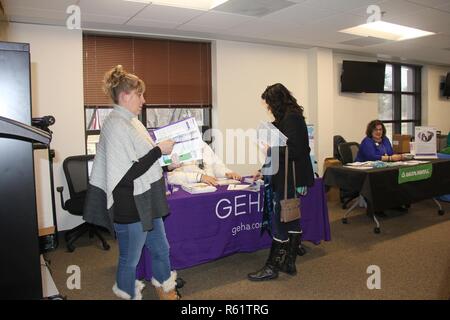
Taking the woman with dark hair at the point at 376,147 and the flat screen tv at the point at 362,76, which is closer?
the woman with dark hair at the point at 376,147

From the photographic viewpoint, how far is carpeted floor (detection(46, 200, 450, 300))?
2697 mm

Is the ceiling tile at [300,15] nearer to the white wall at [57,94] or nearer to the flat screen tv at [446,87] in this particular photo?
the white wall at [57,94]

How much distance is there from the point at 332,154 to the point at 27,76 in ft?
19.6

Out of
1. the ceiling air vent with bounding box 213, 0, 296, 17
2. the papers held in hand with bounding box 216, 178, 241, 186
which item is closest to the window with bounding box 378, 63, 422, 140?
the ceiling air vent with bounding box 213, 0, 296, 17

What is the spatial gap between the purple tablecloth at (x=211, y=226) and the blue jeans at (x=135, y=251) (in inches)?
15.0

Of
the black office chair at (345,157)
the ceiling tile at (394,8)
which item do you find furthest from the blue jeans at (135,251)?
the black office chair at (345,157)

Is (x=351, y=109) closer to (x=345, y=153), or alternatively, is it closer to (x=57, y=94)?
(x=345, y=153)

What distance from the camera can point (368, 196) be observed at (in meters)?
3.89

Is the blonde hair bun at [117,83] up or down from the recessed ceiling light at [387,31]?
down

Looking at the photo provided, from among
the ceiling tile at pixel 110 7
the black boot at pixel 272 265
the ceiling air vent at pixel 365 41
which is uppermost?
the ceiling air vent at pixel 365 41

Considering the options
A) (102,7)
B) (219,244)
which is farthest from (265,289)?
(102,7)

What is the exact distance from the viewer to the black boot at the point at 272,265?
288 centimetres

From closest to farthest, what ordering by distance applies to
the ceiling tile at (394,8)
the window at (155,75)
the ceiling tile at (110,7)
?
the ceiling tile at (110,7), the ceiling tile at (394,8), the window at (155,75)

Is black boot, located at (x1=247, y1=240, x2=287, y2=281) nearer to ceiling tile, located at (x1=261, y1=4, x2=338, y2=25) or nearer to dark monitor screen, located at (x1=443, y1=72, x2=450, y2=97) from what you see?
ceiling tile, located at (x1=261, y1=4, x2=338, y2=25)
